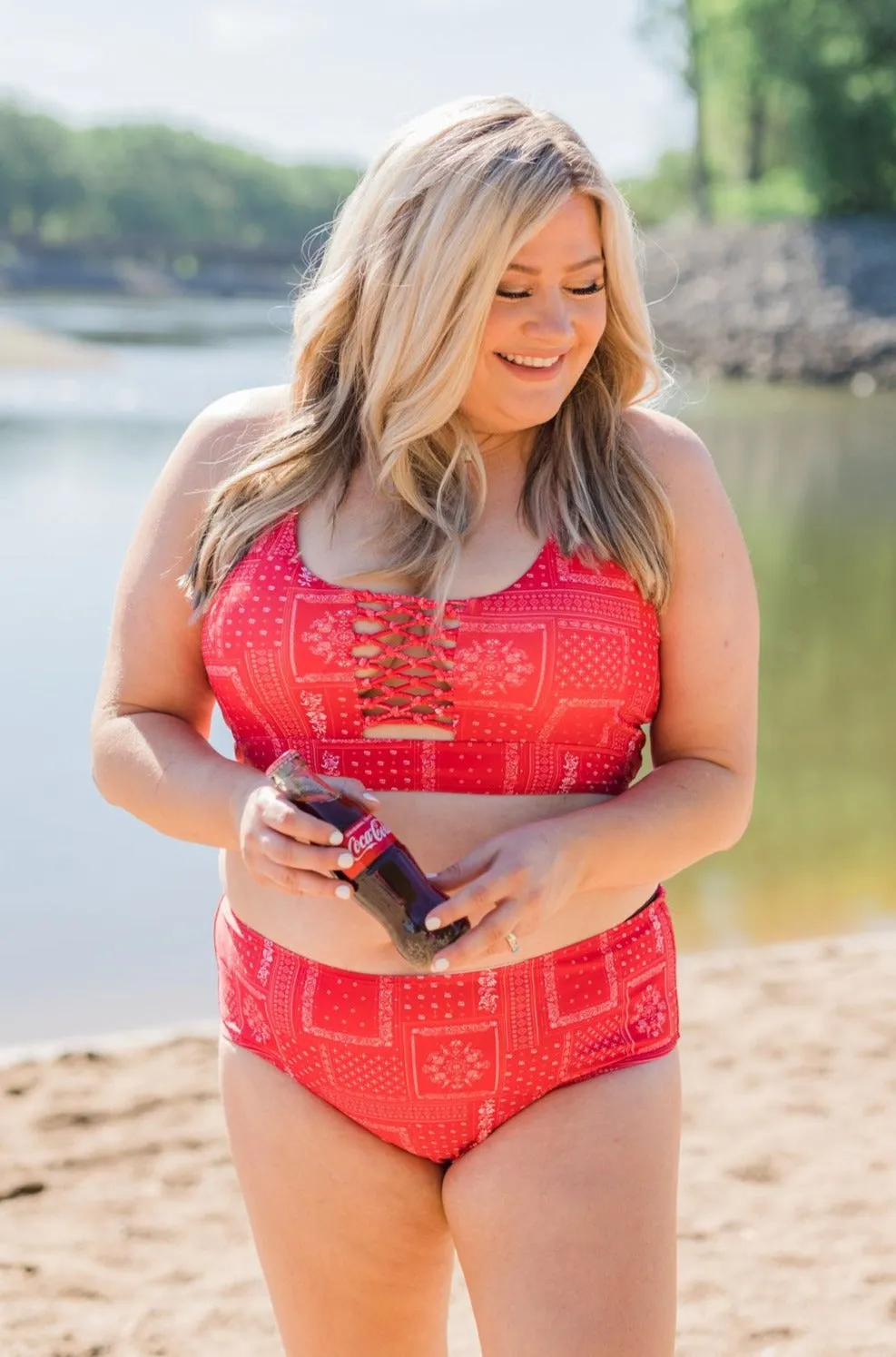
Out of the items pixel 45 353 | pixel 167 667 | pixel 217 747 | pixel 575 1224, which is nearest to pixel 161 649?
pixel 167 667

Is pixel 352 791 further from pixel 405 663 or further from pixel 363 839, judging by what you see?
pixel 405 663

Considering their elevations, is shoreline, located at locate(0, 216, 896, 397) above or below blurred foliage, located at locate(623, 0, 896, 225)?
below

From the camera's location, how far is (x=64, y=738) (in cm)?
727

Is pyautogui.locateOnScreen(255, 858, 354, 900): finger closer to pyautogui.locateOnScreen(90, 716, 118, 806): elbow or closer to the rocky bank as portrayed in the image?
pyautogui.locateOnScreen(90, 716, 118, 806): elbow

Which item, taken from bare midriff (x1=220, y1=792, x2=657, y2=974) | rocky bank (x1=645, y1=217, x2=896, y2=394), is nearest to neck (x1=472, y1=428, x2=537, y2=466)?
bare midriff (x1=220, y1=792, x2=657, y2=974)

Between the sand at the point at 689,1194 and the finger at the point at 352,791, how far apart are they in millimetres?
1851

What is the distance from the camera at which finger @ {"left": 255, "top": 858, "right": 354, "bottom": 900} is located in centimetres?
165

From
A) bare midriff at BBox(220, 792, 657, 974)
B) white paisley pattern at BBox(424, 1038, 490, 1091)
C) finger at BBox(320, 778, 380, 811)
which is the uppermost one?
finger at BBox(320, 778, 380, 811)

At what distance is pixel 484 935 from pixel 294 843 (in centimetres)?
23

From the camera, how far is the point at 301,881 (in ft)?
5.49

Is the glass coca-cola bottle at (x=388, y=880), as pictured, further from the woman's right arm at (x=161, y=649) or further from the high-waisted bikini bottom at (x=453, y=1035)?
the woman's right arm at (x=161, y=649)

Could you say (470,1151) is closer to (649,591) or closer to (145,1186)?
(649,591)

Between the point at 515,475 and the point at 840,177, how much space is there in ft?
130

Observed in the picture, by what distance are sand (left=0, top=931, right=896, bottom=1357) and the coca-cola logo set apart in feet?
6.12
